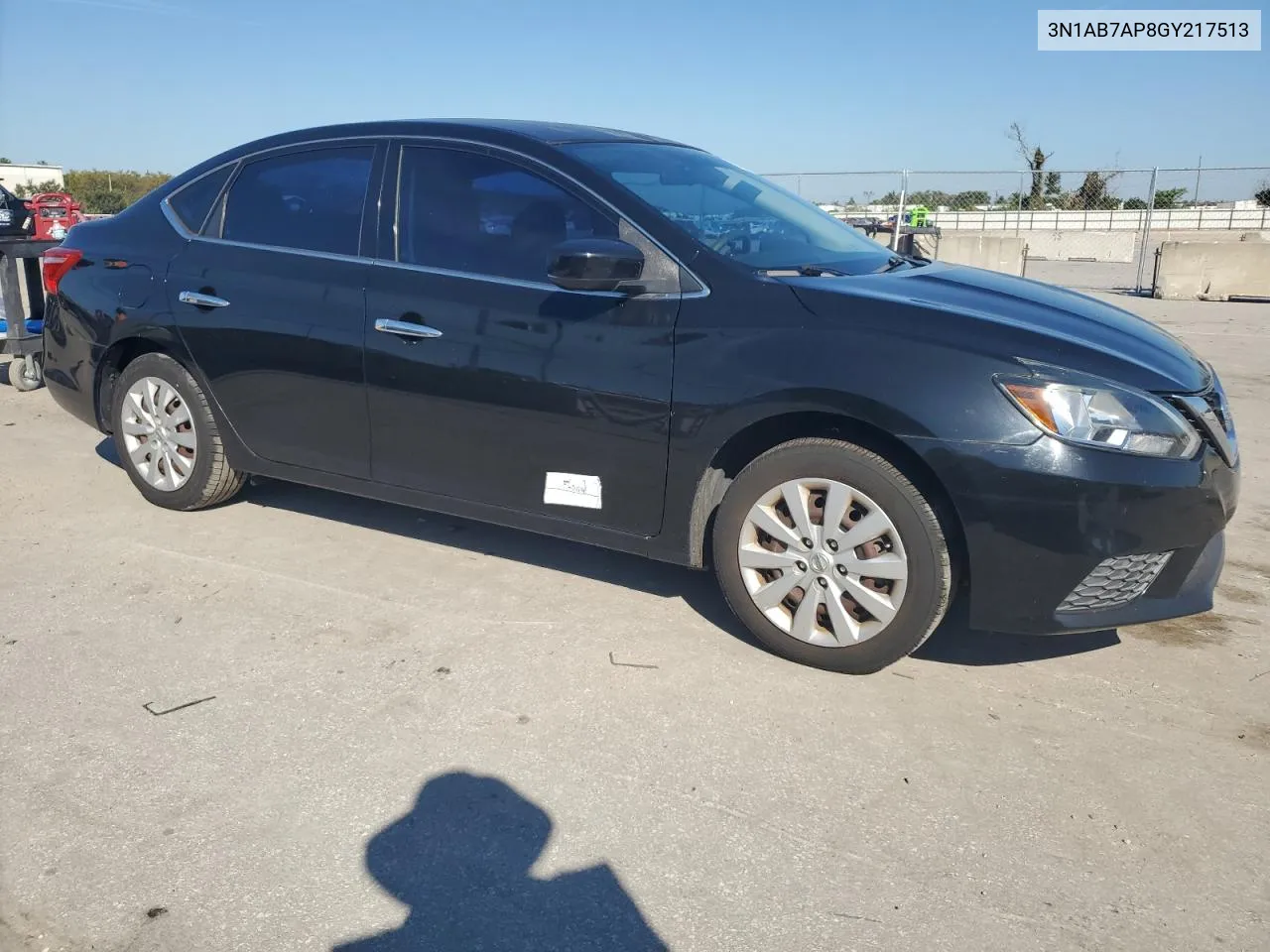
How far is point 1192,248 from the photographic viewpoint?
15.5 m

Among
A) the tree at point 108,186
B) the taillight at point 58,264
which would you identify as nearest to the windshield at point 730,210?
the taillight at point 58,264

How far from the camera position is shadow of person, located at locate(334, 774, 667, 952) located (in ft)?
7.38

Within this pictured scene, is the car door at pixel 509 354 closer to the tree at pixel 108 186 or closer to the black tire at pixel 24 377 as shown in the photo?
the black tire at pixel 24 377

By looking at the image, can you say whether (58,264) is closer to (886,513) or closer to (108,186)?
(886,513)

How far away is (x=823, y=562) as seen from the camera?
337 centimetres

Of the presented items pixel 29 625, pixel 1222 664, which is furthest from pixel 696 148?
pixel 29 625

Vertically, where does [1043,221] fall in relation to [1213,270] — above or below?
above

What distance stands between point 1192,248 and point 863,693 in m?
14.8

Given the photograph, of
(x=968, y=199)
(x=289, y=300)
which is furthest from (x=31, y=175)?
(x=289, y=300)

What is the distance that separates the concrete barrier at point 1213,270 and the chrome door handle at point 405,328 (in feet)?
48.0

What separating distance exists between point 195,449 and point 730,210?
8.60ft

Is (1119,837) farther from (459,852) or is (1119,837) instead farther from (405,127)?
(405,127)

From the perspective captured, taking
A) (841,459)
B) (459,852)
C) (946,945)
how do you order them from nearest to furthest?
(946,945) < (459,852) < (841,459)

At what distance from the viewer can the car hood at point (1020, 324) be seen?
10.3 feet
